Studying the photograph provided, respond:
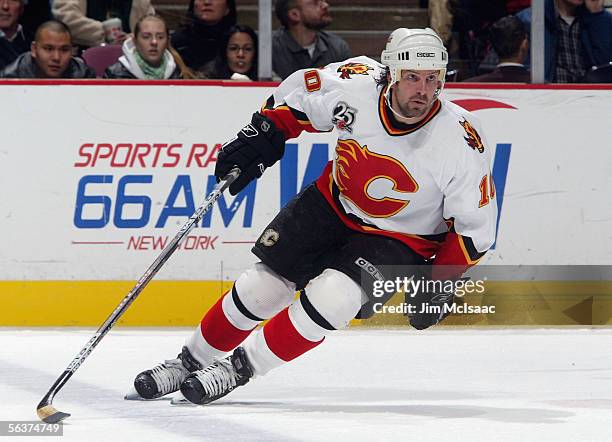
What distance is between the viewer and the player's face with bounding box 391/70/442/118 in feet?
12.1

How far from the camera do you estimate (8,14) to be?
5.81 m

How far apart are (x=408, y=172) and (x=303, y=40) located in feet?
7.13

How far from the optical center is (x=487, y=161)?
3.79m

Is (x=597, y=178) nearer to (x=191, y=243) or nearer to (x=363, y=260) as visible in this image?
(x=191, y=243)

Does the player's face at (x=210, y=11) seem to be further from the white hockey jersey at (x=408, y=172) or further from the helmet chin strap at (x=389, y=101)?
the helmet chin strap at (x=389, y=101)

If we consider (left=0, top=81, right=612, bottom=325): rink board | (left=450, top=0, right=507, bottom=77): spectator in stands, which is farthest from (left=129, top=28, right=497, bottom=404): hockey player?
(left=450, top=0, right=507, bottom=77): spectator in stands

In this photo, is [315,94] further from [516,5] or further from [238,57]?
[516,5]

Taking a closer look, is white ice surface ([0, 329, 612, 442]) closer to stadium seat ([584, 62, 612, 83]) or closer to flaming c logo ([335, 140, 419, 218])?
flaming c logo ([335, 140, 419, 218])

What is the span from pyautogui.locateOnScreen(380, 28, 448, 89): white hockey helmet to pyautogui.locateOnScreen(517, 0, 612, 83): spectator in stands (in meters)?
2.11

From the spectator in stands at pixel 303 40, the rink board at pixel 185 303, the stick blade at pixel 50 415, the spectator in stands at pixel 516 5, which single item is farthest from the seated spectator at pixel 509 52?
the stick blade at pixel 50 415

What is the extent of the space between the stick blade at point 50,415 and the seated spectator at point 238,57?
251cm

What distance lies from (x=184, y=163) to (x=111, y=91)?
412 millimetres

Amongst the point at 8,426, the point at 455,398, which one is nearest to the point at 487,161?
the point at 455,398

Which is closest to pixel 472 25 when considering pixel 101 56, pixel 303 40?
pixel 303 40
